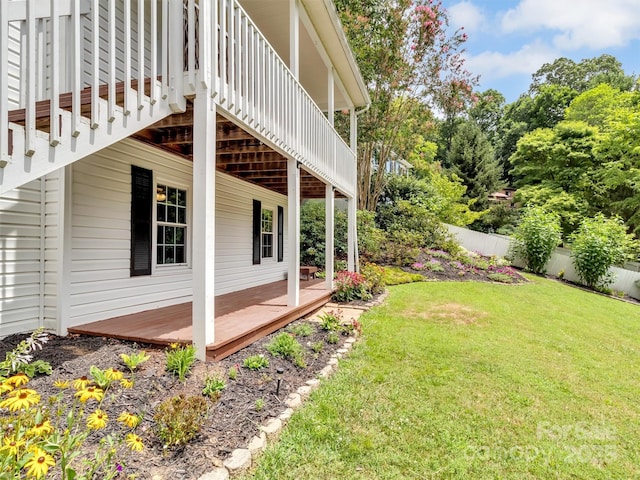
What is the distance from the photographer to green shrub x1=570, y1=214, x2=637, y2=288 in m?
12.0

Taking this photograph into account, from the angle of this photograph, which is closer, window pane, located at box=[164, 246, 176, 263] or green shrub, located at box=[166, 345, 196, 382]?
green shrub, located at box=[166, 345, 196, 382]

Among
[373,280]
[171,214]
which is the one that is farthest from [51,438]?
[373,280]

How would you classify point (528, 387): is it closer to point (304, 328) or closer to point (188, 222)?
point (304, 328)

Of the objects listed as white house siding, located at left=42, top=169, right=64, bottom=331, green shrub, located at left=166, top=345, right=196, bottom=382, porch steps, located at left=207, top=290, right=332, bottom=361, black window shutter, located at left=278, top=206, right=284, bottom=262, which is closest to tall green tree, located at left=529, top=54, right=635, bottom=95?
black window shutter, located at left=278, top=206, right=284, bottom=262

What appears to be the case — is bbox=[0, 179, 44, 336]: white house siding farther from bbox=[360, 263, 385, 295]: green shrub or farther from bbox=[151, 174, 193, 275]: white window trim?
bbox=[360, 263, 385, 295]: green shrub

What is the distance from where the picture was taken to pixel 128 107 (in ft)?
9.00

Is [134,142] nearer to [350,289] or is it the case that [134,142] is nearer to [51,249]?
[51,249]

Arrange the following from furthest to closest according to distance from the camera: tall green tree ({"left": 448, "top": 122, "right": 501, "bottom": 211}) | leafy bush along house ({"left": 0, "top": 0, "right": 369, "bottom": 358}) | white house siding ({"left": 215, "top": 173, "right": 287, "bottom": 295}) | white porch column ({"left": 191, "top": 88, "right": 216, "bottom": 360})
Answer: tall green tree ({"left": 448, "top": 122, "right": 501, "bottom": 211}) → white house siding ({"left": 215, "top": 173, "right": 287, "bottom": 295}) → white porch column ({"left": 191, "top": 88, "right": 216, "bottom": 360}) → leafy bush along house ({"left": 0, "top": 0, "right": 369, "bottom": 358})

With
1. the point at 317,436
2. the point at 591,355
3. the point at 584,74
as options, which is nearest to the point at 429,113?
the point at 591,355

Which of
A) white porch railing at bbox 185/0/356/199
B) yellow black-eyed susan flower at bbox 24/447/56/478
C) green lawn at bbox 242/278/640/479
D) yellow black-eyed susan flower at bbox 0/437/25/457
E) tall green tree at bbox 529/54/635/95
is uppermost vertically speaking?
tall green tree at bbox 529/54/635/95

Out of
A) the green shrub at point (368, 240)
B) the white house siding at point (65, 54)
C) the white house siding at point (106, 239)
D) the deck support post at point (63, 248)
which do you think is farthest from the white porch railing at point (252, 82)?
the green shrub at point (368, 240)

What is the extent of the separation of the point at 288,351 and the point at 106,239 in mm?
2623

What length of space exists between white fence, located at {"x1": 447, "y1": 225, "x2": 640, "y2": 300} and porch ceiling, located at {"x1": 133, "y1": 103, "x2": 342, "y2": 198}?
10988 mm

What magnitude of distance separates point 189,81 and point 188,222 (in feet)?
9.36
